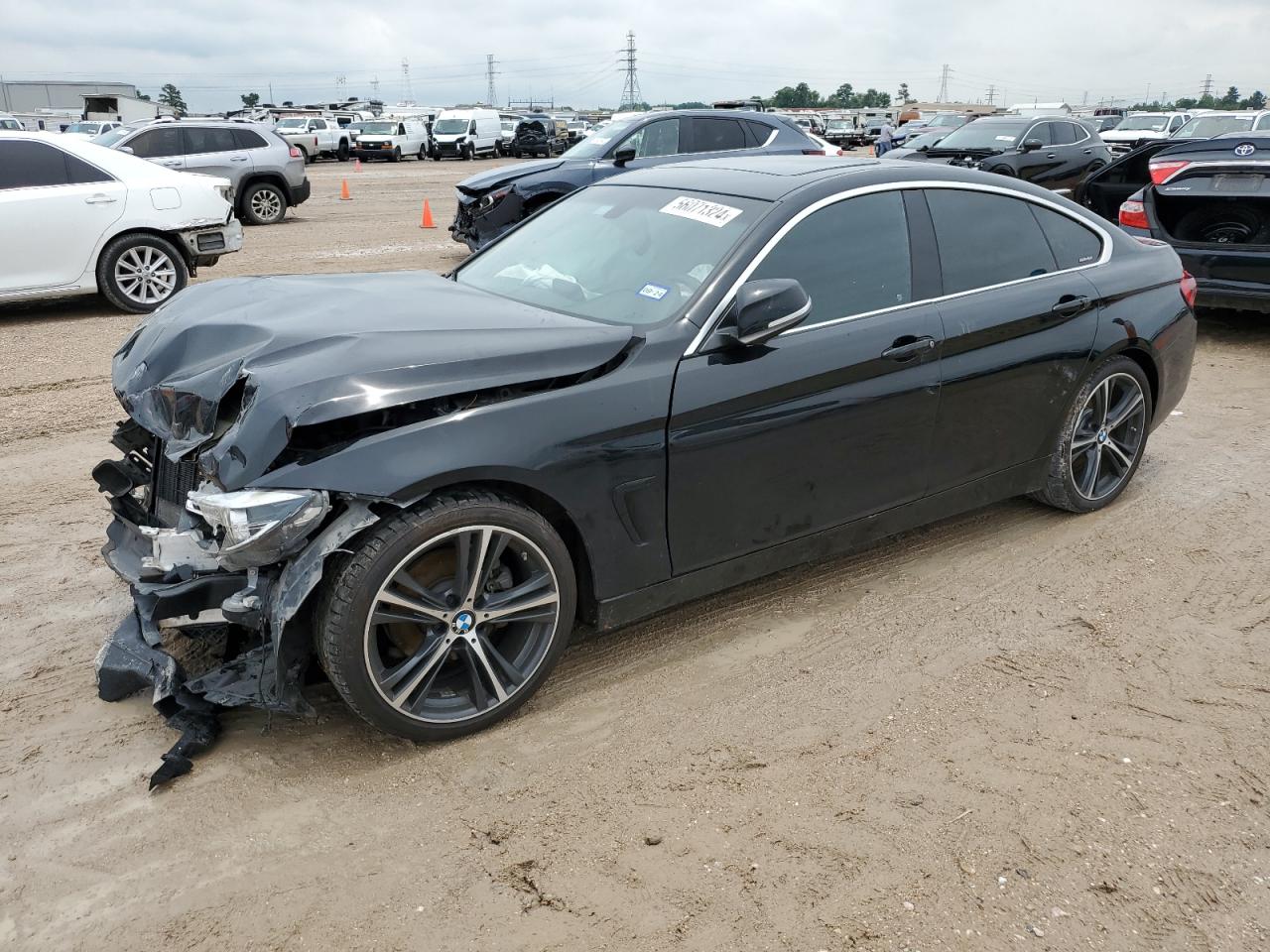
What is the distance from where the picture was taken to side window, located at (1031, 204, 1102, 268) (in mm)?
4613

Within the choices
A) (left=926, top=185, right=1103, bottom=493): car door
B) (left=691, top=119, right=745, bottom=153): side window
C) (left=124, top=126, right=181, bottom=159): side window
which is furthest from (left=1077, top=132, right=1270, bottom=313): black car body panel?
(left=124, top=126, right=181, bottom=159): side window

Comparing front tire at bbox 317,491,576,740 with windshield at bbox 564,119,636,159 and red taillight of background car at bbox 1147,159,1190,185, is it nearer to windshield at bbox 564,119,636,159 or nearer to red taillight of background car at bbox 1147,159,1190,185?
red taillight of background car at bbox 1147,159,1190,185

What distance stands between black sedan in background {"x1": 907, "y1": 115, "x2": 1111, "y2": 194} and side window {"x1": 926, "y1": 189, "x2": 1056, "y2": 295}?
12.1 m

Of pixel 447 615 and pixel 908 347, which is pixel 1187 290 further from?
pixel 447 615

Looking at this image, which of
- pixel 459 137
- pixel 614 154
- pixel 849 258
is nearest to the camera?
pixel 849 258

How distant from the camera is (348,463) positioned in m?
2.85

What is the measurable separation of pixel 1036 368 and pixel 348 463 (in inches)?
119

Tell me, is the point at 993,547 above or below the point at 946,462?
below

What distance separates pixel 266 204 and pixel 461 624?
51.1 feet

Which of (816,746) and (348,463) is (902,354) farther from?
(348,463)

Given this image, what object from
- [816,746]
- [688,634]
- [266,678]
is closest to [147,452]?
[266,678]

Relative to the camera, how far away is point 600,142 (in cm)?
1262

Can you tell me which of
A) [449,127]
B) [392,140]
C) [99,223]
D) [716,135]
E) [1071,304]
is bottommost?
[1071,304]

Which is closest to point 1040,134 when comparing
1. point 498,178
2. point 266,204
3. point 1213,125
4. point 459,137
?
point 1213,125
